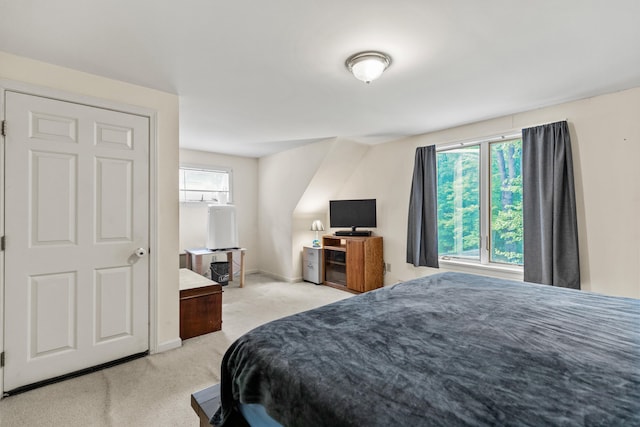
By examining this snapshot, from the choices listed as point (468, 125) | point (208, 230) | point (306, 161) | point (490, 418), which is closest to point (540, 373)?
point (490, 418)

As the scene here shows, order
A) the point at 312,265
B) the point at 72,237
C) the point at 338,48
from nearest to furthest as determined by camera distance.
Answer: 1. the point at 338,48
2. the point at 72,237
3. the point at 312,265

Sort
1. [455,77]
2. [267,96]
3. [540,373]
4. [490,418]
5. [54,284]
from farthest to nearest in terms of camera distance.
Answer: [267,96] < [455,77] < [54,284] < [540,373] < [490,418]

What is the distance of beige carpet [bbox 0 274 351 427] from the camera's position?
1.72 meters

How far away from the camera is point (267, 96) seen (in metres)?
2.74

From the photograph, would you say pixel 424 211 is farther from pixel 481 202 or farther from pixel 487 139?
pixel 487 139

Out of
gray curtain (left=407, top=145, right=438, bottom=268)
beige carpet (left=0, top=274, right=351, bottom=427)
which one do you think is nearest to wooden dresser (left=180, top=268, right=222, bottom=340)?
beige carpet (left=0, top=274, right=351, bottom=427)

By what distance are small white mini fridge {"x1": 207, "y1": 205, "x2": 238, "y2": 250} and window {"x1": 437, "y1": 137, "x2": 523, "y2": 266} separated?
322 centimetres

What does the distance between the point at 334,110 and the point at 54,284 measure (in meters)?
2.81

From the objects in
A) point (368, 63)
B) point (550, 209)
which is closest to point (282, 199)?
point (368, 63)

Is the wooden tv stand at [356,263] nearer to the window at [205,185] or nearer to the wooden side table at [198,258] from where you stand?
the wooden side table at [198,258]

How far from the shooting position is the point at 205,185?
206 inches

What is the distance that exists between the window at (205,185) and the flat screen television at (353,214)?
2.04 m

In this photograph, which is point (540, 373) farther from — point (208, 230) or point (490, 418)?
point (208, 230)

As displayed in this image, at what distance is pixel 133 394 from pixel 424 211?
358cm
